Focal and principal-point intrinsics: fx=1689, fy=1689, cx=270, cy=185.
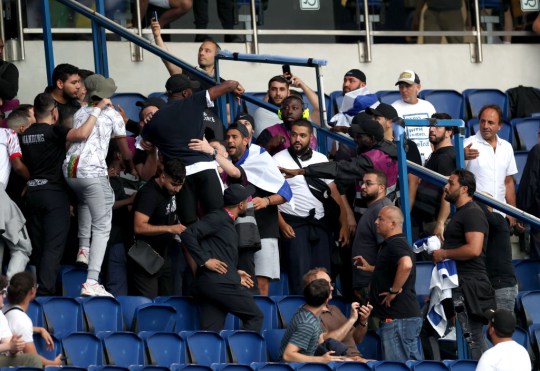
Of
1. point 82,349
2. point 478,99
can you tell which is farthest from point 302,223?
point 478,99

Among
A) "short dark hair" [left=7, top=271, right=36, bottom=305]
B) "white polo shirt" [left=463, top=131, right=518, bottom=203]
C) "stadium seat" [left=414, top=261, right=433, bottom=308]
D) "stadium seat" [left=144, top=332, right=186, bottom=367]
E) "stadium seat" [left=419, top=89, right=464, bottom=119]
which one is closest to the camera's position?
"short dark hair" [left=7, top=271, right=36, bottom=305]

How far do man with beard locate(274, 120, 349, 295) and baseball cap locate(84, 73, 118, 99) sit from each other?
146 cm

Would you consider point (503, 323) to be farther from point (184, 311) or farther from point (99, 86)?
point (99, 86)

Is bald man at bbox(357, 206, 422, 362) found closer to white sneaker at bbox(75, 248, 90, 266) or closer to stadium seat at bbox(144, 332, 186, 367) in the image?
stadium seat at bbox(144, 332, 186, 367)

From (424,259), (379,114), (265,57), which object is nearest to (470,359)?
(424,259)

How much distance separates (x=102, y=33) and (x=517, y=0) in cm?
506

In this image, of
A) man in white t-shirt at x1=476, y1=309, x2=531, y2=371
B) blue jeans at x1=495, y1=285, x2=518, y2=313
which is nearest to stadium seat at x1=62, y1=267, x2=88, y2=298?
blue jeans at x1=495, y1=285, x2=518, y2=313

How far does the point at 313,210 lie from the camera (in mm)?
13008

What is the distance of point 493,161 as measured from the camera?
1417 cm

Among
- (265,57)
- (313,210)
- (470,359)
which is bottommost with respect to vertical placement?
(470,359)

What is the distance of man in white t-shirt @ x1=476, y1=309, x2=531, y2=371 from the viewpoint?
10742mm

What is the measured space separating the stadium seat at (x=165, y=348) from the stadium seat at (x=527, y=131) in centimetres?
539

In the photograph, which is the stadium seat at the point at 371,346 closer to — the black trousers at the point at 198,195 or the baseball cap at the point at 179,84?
the black trousers at the point at 198,195

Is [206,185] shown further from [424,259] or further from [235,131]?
[424,259]
